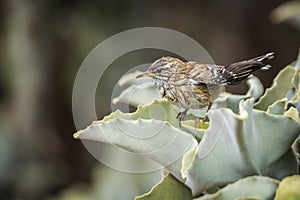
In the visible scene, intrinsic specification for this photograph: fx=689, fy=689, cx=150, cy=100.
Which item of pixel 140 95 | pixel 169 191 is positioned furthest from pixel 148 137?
pixel 140 95

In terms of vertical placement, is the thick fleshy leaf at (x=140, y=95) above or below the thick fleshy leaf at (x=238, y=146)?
above

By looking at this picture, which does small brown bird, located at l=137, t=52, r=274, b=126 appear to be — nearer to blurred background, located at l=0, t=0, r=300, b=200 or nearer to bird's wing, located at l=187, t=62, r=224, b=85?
bird's wing, located at l=187, t=62, r=224, b=85

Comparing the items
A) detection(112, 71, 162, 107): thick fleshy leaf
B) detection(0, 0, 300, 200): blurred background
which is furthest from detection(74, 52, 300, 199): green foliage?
detection(0, 0, 300, 200): blurred background

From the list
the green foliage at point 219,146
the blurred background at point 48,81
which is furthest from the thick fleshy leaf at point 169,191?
the blurred background at point 48,81

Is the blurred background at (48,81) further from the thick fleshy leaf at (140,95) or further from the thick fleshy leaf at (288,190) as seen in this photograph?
the thick fleshy leaf at (288,190)

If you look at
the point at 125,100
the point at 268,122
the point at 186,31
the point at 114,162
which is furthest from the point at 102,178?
the point at 186,31

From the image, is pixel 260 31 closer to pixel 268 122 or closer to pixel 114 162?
pixel 114 162

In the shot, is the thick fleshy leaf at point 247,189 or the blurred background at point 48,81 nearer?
the thick fleshy leaf at point 247,189
